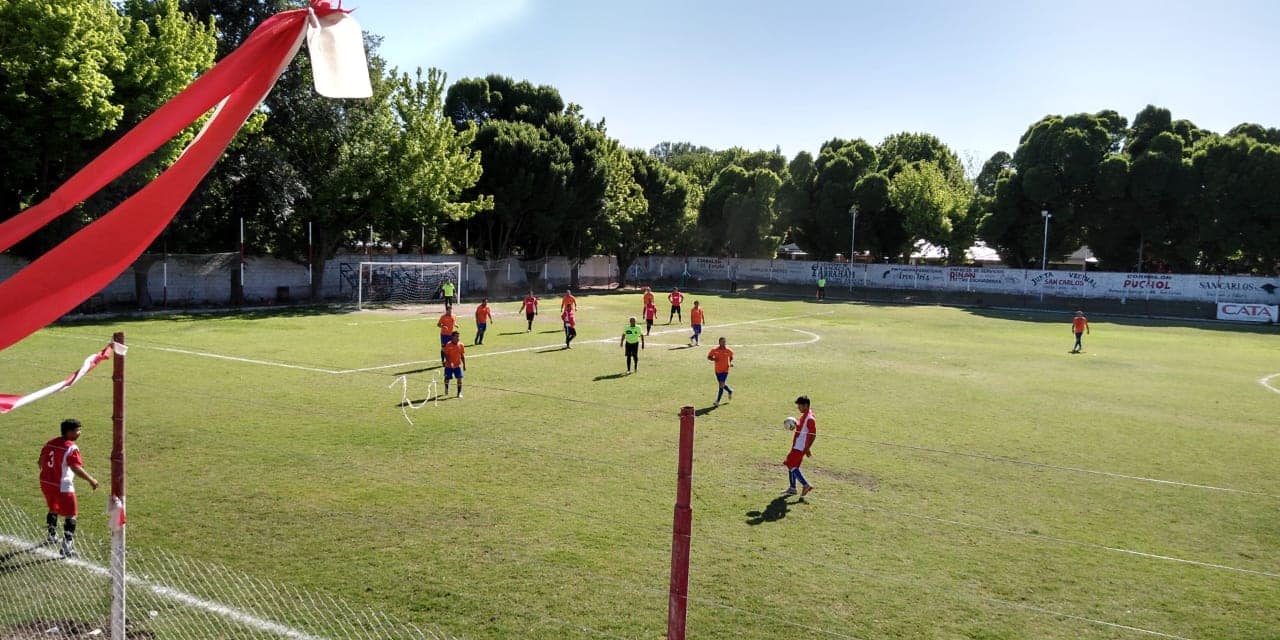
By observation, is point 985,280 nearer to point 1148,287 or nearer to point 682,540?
point 1148,287

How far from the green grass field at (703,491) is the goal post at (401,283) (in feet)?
74.7

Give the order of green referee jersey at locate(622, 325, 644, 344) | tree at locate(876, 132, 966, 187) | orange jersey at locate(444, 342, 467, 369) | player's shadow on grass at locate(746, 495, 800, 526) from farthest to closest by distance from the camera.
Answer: tree at locate(876, 132, 966, 187) → green referee jersey at locate(622, 325, 644, 344) → orange jersey at locate(444, 342, 467, 369) → player's shadow on grass at locate(746, 495, 800, 526)

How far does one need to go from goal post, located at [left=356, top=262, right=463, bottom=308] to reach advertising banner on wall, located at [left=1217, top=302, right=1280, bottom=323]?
1822 inches

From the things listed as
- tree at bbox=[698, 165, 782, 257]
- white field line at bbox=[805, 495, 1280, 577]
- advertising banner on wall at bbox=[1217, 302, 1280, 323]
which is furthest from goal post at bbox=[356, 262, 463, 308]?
advertising banner on wall at bbox=[1217, 302, 1280, 323]

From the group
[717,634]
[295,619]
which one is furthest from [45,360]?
[717,634]

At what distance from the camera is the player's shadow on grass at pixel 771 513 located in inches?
454

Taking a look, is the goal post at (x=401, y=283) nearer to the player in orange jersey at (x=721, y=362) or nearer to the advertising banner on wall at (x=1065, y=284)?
the player in orange jersey at (x=721, y=362)

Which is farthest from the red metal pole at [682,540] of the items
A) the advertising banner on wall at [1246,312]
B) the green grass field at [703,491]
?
the advertising banner on wall at [1246,312]

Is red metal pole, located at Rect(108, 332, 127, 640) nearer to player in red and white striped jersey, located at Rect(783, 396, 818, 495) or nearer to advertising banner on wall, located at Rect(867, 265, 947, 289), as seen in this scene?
player in red and white striped jersey, located at Rect(783, 396, 818, 495)

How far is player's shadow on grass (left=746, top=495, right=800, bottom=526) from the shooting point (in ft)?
37.9

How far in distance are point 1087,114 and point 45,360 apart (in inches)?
2607

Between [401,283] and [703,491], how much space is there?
40849mm

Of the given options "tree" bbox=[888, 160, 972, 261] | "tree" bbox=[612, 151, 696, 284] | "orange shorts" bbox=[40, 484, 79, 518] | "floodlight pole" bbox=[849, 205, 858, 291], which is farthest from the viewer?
"tree" bbox=[612, 151, 696, 284]

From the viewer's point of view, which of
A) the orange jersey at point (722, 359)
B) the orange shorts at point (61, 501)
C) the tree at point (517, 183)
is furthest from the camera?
the tree at point (517, 183)
